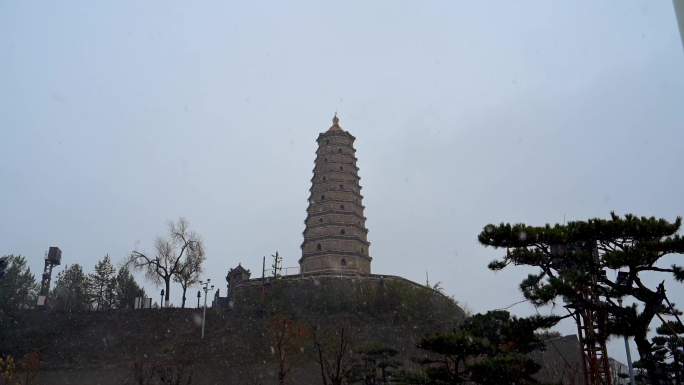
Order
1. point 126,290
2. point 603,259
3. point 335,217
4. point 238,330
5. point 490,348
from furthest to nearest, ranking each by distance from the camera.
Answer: point 126,290
point 335,217
point 238,330
point 490,348
point 603,259

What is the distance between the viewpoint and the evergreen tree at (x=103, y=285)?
1912 inches

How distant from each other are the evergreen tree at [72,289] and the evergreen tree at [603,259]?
146 feet

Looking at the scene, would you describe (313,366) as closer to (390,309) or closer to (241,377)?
(241,377)

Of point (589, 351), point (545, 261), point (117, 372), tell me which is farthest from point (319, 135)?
point (545, 261)

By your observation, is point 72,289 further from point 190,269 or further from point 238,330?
point 238,330

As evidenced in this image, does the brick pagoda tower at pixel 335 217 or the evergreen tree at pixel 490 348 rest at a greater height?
the brick pagoda tower at pixel 335 217

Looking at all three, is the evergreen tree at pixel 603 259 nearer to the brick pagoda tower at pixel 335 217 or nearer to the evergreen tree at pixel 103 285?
the brick pagoda tower at pixel 335 217

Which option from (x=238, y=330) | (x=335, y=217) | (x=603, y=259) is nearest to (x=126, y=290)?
(x=238, y=330)

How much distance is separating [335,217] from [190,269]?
13.4m

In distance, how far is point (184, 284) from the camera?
43406 millimetres

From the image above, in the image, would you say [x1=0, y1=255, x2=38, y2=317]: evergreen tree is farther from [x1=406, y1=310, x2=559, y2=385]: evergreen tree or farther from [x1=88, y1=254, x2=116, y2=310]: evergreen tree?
[x1=406, y1=310, x2=559, y2=385]: evergreen tree

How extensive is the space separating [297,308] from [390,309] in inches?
248

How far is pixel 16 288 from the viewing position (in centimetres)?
4075

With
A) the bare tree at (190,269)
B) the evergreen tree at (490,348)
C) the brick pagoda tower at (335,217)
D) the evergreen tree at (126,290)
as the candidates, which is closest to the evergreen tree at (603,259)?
the evergreen tree at (490,348)
